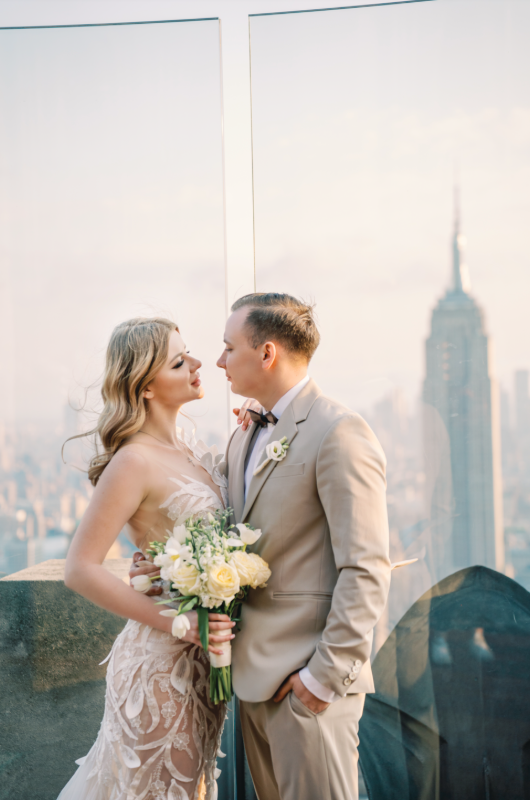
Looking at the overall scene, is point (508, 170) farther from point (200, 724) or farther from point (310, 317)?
point (200, 724)

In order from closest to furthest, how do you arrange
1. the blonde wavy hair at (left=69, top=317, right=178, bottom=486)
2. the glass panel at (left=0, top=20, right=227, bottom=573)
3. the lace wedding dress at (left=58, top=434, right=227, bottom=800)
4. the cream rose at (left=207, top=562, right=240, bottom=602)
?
the cream rose at (left=207, top=562, right=240, bottom=602) → the lace wedding dress at (left=58, top=434, right=227, bottom=800) → the blonde wavy hair at (left=69, top=317, right=178, bottom=486) → the glass panel at (left=0, top=20, right=227, bottom=573)

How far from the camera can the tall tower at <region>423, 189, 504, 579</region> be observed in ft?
8.57

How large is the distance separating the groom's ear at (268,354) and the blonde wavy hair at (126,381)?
39 centimetres

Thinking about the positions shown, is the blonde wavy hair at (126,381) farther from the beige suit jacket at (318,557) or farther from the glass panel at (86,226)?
the glass panel at (86,226)

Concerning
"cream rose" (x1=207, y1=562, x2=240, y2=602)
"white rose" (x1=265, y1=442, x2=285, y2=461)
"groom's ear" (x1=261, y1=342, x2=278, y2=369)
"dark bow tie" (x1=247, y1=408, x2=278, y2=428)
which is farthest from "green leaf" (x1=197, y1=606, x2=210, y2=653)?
"groom's ear" (x1=261, y1=342, x2=278, y2=369)

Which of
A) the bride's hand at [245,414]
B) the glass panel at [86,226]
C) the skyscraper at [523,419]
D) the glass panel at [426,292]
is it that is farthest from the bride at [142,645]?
the skyscraper at [523,419]

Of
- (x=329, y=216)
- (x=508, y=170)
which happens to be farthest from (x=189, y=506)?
(x=508, y=170)

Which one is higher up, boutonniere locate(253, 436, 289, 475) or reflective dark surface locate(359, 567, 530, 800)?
boutonniere locate(253, 436, 289, 475)

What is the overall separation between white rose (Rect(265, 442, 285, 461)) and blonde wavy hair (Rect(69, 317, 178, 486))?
500 mm

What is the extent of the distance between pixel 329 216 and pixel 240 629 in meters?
1.84

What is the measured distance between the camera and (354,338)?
270 centimetres

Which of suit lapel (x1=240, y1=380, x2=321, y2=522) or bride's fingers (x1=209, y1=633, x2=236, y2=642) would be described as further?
suit lapel (x1=240, y1=380, x2=321, y2=522)

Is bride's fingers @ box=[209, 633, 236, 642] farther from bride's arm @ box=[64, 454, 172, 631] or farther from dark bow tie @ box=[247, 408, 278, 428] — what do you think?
dark bow tie @ box=[247, 408, 278, 428]

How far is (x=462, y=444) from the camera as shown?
8.59ft
